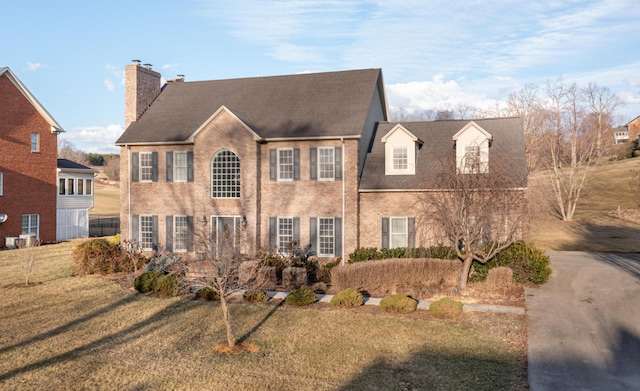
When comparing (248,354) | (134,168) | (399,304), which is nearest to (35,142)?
(134,168)

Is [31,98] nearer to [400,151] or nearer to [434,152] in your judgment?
[400,151]

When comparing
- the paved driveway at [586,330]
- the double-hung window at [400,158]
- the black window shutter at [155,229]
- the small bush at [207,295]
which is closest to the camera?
the paved driveway at [586,330]

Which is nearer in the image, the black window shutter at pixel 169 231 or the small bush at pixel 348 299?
the small bush at pixel 348 299

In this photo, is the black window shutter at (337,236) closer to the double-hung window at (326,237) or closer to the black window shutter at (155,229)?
the double-hung window at (326,237)

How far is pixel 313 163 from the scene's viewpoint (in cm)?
2384

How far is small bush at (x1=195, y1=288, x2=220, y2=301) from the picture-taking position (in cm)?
1745

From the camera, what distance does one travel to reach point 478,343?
12.7 meters

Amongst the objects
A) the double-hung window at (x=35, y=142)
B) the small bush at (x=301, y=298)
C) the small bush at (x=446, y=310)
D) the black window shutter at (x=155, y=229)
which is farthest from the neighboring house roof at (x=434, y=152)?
the double-hung window at (x=35, y=142)

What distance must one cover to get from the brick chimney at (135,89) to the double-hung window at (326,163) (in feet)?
40.0

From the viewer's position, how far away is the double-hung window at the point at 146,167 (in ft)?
87.0

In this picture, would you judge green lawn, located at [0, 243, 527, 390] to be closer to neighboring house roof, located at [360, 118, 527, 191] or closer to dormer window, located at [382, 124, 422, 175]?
neighboring house roof, located at [360, 118, 527, 191]

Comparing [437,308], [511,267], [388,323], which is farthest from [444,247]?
[388,323]

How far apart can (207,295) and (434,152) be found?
13.5m

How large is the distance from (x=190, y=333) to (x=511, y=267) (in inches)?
520
